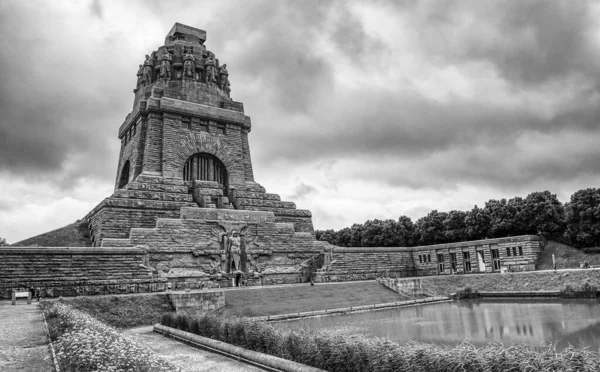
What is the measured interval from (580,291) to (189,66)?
1254 inches

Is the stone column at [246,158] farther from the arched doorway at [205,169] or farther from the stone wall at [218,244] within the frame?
the stone wall at [218,244]

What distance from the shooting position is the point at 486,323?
15.1 metres

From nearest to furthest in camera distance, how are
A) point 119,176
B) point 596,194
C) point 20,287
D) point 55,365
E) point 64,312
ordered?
point 55,365, point 64,312, point 20,287, point 596,194, point 119,176

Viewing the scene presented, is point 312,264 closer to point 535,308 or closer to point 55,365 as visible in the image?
point 535,308

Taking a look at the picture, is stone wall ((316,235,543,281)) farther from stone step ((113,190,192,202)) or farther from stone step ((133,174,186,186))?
stone step ((133,174,186,186))

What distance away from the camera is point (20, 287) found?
66.0 feet

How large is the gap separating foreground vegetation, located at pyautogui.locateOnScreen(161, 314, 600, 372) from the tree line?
106 feet

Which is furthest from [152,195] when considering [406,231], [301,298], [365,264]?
[406,231]

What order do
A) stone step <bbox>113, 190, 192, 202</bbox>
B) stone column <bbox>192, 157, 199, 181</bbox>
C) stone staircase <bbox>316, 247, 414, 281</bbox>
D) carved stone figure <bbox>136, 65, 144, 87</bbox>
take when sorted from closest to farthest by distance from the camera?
stone step <bbox>113, 190, 192, 202</bbox> → stone staircase <bbox>316, 247, 414, 281</bbox> → stone column <bbox>192, 157, 199, 181</bbox> → carved stone figure <bbox>136, 65, 144, 87</bbox>

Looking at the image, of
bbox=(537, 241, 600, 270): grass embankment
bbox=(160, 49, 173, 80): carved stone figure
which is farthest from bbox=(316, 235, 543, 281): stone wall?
bbox=(160, 49, 173, 80): carved stone figure

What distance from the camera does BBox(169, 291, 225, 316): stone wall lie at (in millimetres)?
17828

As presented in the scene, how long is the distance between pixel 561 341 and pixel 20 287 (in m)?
21.6

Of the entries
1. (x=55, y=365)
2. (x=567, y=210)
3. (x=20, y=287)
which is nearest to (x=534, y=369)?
(x=55, y=365)

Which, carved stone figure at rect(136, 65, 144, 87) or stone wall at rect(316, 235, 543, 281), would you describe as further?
carved stone figure at rect(136, 65, 144, 87)
